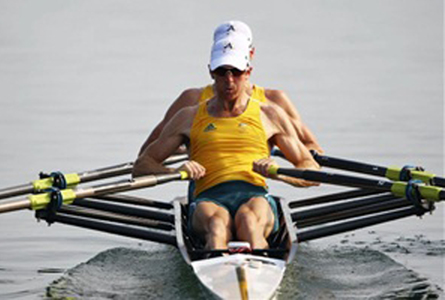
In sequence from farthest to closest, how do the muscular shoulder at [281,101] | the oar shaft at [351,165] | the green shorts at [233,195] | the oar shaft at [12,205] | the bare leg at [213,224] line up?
the muscular shoulder at [281,101], the oar shaft at [351,165], the green shorts at [233,195], the bare leg at [213,224], the oar shaft at [12,205]

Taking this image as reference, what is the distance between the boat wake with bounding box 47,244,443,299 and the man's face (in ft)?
5.17

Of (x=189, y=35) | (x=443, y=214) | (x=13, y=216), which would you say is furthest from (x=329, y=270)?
(x=189, y=35)

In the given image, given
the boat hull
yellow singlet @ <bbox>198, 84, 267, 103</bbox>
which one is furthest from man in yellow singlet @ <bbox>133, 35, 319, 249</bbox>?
yellow singlet @ <bbox>198, 84, 267, 103</bbox>

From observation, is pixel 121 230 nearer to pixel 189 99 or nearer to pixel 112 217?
pixel 112 217

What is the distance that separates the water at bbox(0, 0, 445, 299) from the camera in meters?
11.3

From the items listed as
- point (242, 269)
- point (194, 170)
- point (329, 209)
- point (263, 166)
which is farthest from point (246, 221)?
point (329, 209)

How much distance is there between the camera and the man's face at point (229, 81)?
10812mm

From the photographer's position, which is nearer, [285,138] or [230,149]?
[230,149]

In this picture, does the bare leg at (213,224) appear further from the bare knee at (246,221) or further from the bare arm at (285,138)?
the bare arm at (285,138)

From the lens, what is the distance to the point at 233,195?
1073 centimetres

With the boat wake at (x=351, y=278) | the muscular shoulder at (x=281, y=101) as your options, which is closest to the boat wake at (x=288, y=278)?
the boat wake at (x=351, y=278)

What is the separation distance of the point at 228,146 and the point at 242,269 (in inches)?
81.1

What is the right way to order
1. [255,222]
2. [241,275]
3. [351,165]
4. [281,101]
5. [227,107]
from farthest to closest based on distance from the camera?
[281,101] < [351,165] < [227,107] < [255,222] < [241,275]

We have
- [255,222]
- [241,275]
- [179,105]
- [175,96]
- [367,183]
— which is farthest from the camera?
[175,96]
